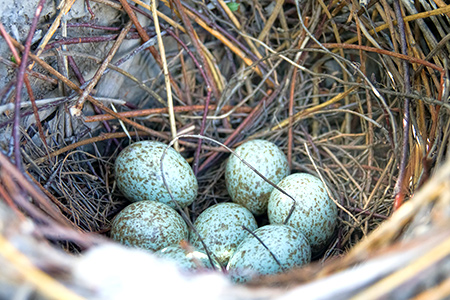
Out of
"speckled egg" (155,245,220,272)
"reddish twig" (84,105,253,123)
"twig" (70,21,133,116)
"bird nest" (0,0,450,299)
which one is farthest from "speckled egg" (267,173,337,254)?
"twig" (70,21,133,116)

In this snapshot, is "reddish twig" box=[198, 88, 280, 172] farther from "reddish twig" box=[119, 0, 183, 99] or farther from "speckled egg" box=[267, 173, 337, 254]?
"speckled egg" box=[267, 173, 337, 254]

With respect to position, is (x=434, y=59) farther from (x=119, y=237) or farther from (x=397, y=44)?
(x=119, y=237)

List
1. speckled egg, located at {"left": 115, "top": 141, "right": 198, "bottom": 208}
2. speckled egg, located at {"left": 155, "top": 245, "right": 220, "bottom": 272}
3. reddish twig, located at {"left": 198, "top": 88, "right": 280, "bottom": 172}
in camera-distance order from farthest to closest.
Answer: reddish twig, located at {"left": 198, "top": 88, "right": 280, "bottom": 172} < speckled egg, located at {"left": 115, "top": 141, "right": 198, "bottom": 208} < speckled egg, located at {"left": 155, "top": 245, "right": 220, "bottom": 272}

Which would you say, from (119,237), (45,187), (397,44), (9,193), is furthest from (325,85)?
(9,193)

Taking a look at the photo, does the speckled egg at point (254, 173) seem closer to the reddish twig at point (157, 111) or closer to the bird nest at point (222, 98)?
the bird nest at point (222, 98)

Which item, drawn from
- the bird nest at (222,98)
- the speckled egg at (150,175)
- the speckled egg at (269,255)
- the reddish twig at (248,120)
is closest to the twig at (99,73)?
the bird nest at (222,98)
